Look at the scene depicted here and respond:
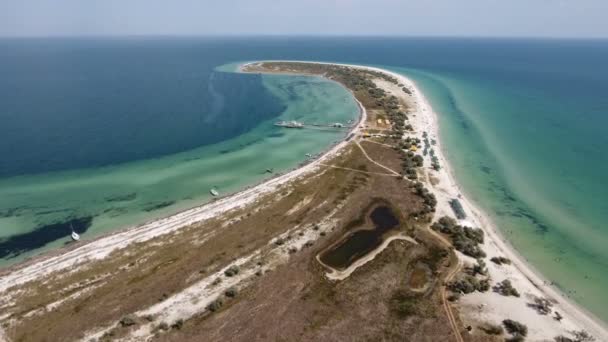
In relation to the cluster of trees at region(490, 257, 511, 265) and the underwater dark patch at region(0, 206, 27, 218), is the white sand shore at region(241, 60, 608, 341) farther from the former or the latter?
the underwater dark patch at region(0, 206, 27, 218)

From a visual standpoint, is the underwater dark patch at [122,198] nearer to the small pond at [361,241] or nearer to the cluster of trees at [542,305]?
the small pond at [361,241]

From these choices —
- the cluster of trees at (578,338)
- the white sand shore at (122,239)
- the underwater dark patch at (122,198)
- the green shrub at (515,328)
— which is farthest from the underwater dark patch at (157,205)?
the cluster of trees at (578,338)

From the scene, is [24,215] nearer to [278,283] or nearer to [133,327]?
[133,327]

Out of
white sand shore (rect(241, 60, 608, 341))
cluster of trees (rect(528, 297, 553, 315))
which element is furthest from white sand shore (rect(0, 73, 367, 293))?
cluster of trees (rect(528, 297, 553, 315))

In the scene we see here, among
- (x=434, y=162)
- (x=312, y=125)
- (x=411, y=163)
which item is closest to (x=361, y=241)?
(x=411, y=163)

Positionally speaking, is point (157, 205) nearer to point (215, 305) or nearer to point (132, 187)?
point (132, 187)

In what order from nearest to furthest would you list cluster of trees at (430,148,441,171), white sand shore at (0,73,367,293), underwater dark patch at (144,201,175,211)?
white sand shore at (0,73,367,293), underwater dark patch at (144,201,175,211), cluster of trees at (430,148,441,171)

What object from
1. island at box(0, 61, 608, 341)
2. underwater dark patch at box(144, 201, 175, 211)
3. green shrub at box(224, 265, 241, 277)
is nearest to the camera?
island at box(0, 61, 608, 341)

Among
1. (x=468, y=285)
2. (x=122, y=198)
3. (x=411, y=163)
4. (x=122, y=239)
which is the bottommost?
(x=122, y=198)
